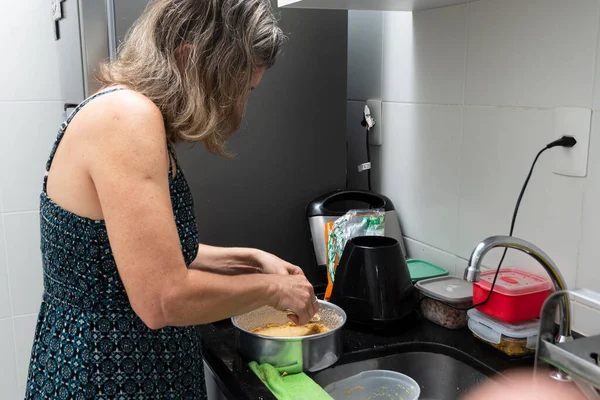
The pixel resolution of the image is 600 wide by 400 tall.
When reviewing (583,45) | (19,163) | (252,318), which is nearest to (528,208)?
(583,45)

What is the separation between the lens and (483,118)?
1246 millimetres

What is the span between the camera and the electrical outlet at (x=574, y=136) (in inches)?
40.4

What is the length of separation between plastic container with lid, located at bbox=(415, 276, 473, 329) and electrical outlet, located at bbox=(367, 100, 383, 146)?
1.62ft

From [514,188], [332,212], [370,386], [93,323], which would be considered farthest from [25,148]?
[514,188]

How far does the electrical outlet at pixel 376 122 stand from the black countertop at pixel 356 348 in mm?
564

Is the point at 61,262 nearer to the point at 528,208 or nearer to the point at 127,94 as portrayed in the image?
the point at 127,94

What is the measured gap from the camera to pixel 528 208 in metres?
1.16

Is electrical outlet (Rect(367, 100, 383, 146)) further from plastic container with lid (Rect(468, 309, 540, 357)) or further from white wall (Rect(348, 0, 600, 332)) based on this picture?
plastic container with lid (Rect(468, 309, 540, 357))

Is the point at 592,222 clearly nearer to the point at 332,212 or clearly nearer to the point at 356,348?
the point at 356,348

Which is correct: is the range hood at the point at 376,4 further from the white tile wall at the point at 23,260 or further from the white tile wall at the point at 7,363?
the white tile wall at the point at 7,363

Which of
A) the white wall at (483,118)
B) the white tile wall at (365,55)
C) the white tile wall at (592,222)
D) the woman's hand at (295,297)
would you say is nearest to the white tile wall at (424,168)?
the white wall at (483,118)

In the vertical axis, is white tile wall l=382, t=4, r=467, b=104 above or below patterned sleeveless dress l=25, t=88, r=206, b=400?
above

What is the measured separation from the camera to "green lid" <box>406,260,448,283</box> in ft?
4.38

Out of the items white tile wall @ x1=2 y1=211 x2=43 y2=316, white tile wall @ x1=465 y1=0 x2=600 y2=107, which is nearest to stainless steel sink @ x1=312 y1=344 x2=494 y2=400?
white tile wall @ x1=465 y1=0 x2=600 y2=107
